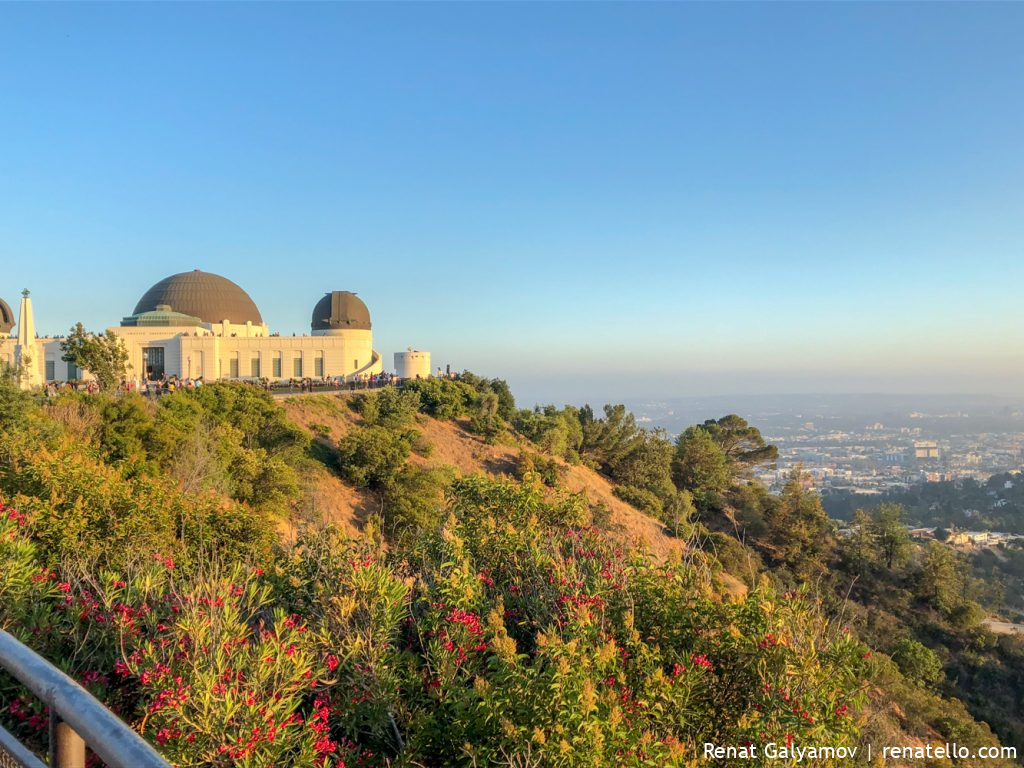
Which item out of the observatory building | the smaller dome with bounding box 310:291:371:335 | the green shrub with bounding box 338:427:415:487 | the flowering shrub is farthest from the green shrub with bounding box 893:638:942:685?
the smaller dome with bounding box 310:291:371:335

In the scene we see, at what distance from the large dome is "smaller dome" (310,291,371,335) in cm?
462

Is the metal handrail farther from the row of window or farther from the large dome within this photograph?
the large dome

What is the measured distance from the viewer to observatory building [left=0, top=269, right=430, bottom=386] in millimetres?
28062

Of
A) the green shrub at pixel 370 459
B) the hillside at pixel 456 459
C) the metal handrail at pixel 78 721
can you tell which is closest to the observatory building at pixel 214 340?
the hillside at pixel 456 459

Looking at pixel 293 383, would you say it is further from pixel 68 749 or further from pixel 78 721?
pixel 78 721

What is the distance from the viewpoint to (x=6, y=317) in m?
32.0

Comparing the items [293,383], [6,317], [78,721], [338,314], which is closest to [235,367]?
[293,383]

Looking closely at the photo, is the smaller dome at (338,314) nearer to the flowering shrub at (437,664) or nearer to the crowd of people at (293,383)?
the crowd of people at (293,383)

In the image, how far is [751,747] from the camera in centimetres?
409

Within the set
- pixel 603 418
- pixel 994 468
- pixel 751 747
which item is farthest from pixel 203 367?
pixel 994 468

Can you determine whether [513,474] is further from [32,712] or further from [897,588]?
[32,712]

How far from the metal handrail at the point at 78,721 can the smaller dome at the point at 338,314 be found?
33.0 m

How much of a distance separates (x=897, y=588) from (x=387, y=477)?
742 inches

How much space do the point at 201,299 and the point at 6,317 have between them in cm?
970
